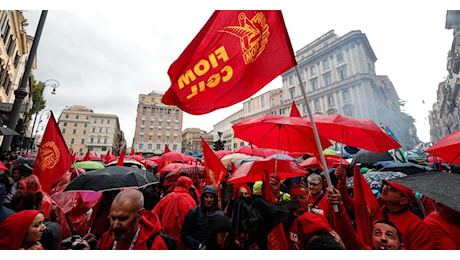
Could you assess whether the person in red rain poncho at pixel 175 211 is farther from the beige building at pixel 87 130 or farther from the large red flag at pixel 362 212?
the beige building at pixel 87 130

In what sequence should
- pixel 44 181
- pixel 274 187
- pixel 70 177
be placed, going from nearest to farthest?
pixel 274 187 → pixel 44 181 → pixel 70 177

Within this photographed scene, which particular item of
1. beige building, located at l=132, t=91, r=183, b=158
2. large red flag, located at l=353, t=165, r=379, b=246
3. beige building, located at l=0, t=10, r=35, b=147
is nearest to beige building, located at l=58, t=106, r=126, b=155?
beige building, located at l=132, t=91, r=183, b=158

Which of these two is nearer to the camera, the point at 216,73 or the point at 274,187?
the point at 216,73

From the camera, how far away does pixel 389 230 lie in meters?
1.82

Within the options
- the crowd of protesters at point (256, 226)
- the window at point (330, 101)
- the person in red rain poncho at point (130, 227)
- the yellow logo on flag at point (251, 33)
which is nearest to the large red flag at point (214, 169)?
the crowd of protesters at point (256, 226)

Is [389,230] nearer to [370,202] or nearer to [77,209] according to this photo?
[370,202]

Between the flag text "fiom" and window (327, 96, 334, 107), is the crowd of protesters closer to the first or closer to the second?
the flag text "fiom"

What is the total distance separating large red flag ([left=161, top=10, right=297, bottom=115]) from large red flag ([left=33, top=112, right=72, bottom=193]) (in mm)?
2929

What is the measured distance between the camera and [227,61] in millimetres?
2324

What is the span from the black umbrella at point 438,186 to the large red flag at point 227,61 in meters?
1.54

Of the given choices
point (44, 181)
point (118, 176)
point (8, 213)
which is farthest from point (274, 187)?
point (44, 181)

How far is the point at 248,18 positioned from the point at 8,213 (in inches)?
133

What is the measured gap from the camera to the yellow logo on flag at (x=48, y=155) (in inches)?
147

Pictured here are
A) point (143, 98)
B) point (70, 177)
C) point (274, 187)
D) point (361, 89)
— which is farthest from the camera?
point (143, 98)
